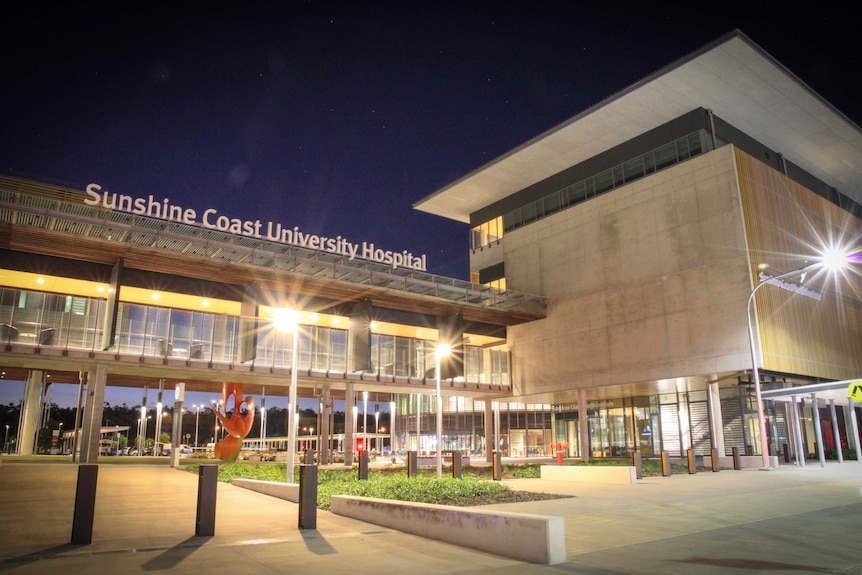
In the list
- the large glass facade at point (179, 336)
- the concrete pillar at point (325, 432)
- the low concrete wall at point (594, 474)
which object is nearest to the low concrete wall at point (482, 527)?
the low concrete wall at point (594, 474)

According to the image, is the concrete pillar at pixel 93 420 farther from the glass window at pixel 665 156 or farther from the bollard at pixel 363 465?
the glass window at pixel 665 156

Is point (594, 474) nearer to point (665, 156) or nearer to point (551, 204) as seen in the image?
point (665, 156)

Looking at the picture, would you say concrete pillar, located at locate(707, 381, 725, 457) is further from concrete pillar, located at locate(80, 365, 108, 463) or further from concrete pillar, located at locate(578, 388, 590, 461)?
concrete pillar, located at locate(80, 365, 108, 463)

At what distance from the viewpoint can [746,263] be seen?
111ft

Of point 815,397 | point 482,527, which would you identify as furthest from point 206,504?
point 815,397

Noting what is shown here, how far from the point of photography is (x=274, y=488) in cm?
1828

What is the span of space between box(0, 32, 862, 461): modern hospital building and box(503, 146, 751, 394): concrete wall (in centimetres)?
13

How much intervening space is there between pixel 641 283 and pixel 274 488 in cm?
2831

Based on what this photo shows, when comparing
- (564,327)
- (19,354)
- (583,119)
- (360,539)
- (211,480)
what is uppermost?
(583,119)

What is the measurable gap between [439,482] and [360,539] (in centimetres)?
506

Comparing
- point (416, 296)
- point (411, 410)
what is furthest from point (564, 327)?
point (411, 410)

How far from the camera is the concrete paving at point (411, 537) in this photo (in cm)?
859

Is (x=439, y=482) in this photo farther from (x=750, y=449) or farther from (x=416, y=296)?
(x=750, y=449)

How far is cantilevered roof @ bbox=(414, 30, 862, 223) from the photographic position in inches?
→ 1363
